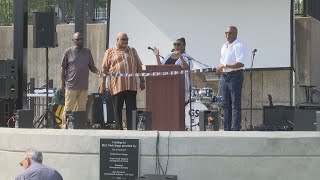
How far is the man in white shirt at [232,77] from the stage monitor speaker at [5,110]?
13.7 feet

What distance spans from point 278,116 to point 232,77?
99.9 inches

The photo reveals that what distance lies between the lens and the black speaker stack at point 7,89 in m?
10.4

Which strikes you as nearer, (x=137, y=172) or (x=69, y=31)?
(x=137, y=172)

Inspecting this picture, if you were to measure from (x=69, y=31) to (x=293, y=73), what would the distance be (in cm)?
631

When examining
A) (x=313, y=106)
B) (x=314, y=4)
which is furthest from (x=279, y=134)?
(x=314, y=4)

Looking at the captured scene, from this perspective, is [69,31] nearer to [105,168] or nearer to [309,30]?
[309,30]

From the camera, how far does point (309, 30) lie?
45.5 feet

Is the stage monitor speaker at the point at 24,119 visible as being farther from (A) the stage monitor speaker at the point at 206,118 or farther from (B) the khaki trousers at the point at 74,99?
(A) the stage monitor speaker at the point at 206,118

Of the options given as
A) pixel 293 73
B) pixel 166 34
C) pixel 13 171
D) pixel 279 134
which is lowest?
pixel 13 171

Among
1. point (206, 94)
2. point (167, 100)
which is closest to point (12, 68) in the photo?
point (167, 100)

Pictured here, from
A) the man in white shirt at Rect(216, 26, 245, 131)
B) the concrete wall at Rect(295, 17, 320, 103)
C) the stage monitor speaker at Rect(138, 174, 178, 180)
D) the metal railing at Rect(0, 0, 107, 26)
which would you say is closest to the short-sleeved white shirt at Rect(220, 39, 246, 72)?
the man in white shirt at Rect(216, 26, 245, 131)

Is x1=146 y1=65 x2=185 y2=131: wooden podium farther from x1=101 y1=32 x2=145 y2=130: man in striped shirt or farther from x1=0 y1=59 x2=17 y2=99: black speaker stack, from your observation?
x1=0 y1=59 x2=17 y2=99: black speaker stack

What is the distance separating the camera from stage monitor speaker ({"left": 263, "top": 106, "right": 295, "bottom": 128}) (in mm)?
10736

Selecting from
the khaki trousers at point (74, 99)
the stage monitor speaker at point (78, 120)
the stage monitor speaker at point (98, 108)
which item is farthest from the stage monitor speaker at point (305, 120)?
the stage monitor speaker at point (98, 108)
